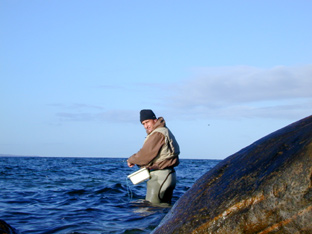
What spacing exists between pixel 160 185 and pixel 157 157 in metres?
0.58

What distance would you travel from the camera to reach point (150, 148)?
26.9ft

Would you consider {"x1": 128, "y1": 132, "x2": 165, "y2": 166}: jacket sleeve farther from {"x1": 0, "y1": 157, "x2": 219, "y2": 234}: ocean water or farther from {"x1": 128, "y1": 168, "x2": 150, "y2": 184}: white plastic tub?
{"x1": 0, "y1": 157, "x2": 219, "y2": 234}: ocean water

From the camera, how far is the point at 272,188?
149 inches

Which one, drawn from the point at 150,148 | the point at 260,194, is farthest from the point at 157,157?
the point at 260,194

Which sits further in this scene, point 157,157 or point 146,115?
point 146,115

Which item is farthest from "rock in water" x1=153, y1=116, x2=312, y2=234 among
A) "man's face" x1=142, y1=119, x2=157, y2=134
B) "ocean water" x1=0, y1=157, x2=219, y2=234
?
"man's face" x1=142, y1=119, x2=157, y2=134

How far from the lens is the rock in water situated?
3658 mm

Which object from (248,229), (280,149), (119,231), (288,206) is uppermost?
(280,149)

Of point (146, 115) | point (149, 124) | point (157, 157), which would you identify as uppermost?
point (146, 115)

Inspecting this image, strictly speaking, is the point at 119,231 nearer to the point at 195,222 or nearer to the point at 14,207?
the point at 195,222

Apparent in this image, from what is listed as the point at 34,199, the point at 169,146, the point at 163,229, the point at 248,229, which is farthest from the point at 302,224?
the point at 34,199

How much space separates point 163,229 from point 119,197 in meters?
6.16

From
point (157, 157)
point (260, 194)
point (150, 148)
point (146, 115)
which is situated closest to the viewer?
point (260, 194)

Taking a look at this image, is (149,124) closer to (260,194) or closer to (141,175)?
(141,175)
